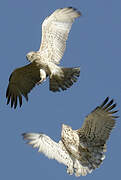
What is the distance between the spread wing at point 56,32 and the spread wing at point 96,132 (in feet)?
7.16

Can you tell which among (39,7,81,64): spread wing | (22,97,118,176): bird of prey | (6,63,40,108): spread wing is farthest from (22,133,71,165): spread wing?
(39,7,81,64): spread wing

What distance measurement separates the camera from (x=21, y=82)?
47.2 ft

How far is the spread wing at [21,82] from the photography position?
45.5ft

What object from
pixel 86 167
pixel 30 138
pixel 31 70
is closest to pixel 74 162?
pixel 86 167

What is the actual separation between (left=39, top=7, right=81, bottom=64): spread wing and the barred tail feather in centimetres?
50

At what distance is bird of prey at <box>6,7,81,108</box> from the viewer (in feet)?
44.8

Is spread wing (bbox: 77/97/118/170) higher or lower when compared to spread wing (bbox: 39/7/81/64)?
lower

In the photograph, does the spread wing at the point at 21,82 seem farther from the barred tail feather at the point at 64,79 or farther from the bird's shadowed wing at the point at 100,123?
the bird's shadowed wing at the point at 100,123

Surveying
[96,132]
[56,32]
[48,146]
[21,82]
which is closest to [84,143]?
[96,132]

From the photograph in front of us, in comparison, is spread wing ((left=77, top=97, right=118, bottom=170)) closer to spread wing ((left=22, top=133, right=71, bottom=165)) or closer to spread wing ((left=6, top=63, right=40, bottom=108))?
spread wing ((left=22, top=133, right=71, bottom=165))

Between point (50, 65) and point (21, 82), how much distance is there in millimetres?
1062

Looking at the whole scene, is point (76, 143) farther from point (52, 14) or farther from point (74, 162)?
point (52, 14)

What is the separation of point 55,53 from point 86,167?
294 cm

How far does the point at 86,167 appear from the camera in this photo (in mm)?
12516
